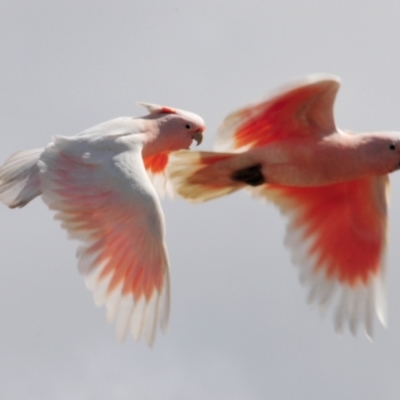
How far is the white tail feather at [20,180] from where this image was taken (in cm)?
1285

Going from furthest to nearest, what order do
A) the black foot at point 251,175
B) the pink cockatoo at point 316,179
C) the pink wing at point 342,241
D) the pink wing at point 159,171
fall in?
the pink wing at point 342,241, the pink wing at point 159,171, the black foot at point 251,175, the pink cockatoo at point 316,179

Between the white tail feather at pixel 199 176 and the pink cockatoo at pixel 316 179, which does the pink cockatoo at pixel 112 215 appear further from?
the pink cockatoo at pixel 316 179

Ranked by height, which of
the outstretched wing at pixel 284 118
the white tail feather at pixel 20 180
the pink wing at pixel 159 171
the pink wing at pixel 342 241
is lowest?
the pink wing at pixel 342 241

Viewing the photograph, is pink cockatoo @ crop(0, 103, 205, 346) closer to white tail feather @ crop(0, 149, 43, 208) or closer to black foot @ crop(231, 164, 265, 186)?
white tail feather @ crop(0, 149, 43, 208)

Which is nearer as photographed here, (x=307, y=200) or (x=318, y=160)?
(x=318, y=160)

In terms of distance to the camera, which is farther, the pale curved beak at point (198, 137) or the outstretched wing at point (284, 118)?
the pale curved beak at point (198, 137)

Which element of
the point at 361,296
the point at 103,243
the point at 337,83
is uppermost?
the point at 337,83

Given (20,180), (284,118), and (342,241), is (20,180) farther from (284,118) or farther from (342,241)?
(342,241)

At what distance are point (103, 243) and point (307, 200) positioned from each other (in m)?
2.59

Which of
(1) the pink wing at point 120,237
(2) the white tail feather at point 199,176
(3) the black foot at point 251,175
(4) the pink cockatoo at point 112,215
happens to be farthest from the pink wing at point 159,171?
(1) the pink wing at point 120,237

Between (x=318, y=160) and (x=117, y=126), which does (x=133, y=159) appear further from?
(x=318, y=160)

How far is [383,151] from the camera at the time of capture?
13.5 m

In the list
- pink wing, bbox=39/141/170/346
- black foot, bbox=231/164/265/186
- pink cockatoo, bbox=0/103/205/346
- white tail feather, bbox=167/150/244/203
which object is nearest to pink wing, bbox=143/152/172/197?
white tail feather, bbox=167/150/244/203

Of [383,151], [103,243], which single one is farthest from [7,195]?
[383,151]
